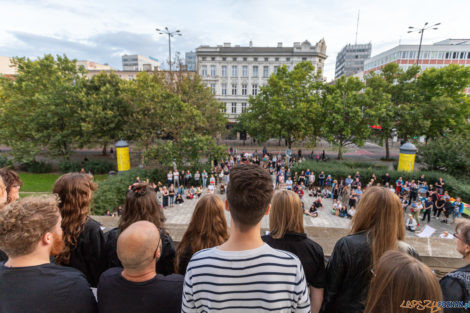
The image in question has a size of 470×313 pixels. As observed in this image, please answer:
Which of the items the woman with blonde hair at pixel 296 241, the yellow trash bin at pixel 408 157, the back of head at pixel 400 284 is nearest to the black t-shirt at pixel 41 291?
the woman with blonde hair at pixel 296 241

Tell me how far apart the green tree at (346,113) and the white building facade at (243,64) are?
20.4m

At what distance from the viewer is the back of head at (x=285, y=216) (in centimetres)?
247

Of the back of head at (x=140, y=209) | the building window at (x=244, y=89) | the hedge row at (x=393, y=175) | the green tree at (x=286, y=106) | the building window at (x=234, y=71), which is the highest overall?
the building window at (x=234, y=71)

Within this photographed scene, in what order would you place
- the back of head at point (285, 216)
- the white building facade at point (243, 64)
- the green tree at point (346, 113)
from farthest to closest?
the white building facade at point (243, 64) < the green tree at point (346, 113) < the back of head at point (285, 216)

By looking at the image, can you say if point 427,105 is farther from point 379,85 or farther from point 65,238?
point 65,238

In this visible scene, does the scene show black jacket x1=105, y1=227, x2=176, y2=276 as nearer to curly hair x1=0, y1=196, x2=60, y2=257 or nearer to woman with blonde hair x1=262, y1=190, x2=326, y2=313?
curly hair x1=0, y1=196, x2=60, y2=257

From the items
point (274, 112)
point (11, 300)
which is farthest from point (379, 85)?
point (11, 300)

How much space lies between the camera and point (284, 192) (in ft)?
8.64

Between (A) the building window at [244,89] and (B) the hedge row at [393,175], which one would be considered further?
(A) the building window at [244,89]

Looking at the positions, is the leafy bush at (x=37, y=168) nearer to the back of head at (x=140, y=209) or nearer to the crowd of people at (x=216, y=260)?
the crowd of people at (x=216, y=260)

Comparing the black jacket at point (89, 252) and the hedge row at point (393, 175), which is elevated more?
the black jacket at point (89, 252)

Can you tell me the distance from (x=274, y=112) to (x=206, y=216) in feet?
85.1

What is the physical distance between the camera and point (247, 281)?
Answer: 140cm

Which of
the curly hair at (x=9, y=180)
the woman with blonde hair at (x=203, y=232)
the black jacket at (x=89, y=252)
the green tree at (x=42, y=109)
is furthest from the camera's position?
the green tree at (x=42, y=109)
